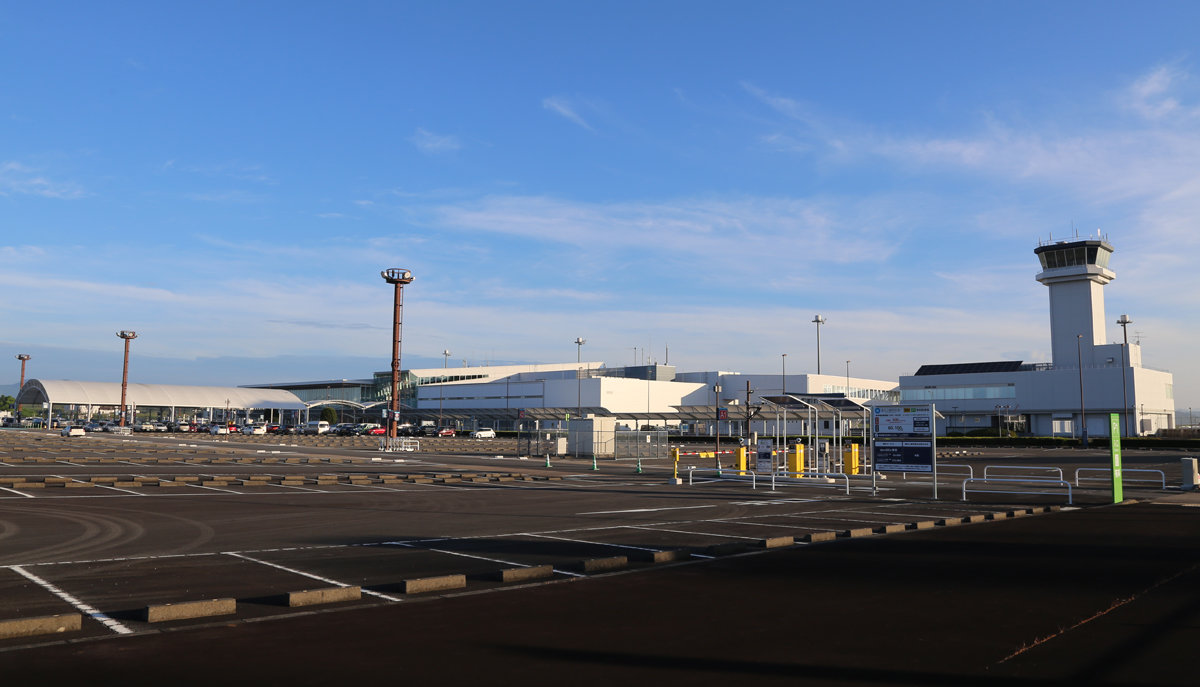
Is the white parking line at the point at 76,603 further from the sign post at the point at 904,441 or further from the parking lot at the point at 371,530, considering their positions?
the sign post at the point at 904,441

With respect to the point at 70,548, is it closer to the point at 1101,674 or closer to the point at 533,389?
the point at 1101,674

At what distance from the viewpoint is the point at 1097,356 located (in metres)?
92.4

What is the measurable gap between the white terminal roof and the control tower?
10184 cm

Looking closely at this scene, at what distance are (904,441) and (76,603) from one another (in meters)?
22.7

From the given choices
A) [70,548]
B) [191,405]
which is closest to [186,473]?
[70,548]

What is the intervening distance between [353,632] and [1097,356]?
10154 centimetres

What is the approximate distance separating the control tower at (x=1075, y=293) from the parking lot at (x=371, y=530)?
7171 cm

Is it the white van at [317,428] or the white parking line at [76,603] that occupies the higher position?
the white van at [317,428]

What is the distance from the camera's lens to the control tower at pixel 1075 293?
307ft

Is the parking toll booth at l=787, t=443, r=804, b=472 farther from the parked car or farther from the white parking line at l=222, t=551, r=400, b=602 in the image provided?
the parked car

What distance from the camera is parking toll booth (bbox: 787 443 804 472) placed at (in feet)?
115

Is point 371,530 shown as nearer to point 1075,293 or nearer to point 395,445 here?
point 395,445

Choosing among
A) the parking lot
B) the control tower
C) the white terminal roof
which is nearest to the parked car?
the white terminal roof

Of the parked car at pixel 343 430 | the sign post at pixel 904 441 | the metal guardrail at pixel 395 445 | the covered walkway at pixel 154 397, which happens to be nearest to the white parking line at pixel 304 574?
the sign post at pixel 904 441
